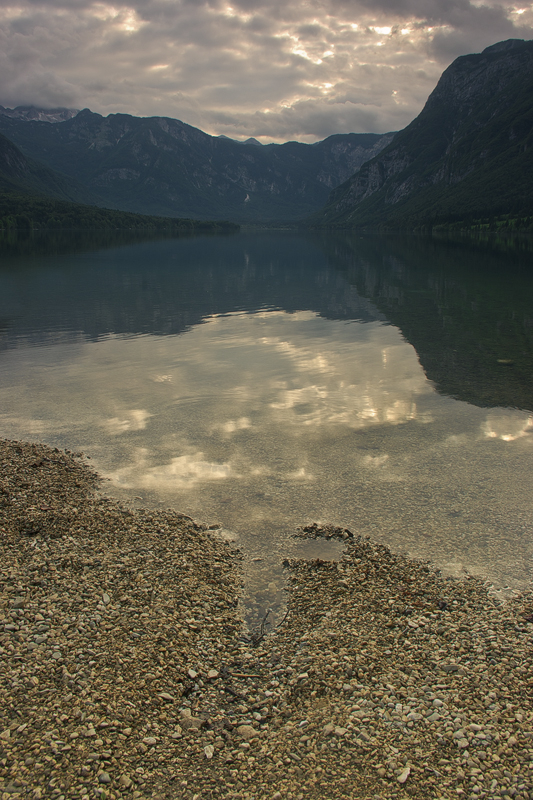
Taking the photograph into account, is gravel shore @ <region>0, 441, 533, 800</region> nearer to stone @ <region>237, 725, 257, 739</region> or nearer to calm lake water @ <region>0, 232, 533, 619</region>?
stone @ <region>237, 725, 257, 739</region>

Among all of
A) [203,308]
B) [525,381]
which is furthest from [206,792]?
[203,308]

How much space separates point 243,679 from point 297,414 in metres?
13.9

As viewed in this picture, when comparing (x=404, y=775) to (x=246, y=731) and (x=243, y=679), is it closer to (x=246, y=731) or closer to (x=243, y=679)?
(x=246, y=731)

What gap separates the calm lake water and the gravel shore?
127 cm

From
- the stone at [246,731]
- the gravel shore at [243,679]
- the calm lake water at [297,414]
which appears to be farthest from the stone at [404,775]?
the calm lake water at [297,414]

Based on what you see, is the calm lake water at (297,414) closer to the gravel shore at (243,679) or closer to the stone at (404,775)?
the gravel shore at (243,679)

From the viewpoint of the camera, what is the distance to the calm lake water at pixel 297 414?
536 inches

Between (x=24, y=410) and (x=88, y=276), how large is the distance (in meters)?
57.9

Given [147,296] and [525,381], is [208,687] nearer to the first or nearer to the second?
[525,381]

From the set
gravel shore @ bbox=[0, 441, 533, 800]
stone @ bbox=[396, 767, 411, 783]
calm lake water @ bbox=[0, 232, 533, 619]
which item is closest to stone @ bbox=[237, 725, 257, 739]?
gravel shore @ bbox=[0, 441, 533, 800]

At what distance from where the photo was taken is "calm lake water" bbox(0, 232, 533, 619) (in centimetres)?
1362

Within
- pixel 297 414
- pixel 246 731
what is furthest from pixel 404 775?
pixel 297 414

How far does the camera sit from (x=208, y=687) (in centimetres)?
841

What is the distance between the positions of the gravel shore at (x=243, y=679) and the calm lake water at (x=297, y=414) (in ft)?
4.18
